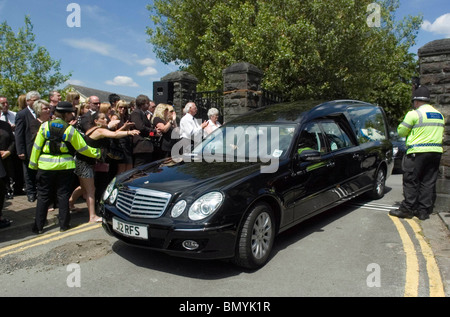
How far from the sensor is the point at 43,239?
4.99m

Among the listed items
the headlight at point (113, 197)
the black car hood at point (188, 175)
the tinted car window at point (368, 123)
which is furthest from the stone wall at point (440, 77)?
the headlight at point (113, 197)

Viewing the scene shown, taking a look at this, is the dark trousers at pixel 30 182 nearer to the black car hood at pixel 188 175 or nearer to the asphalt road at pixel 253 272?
the asphalt road at pixel 253 272

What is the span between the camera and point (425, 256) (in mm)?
4379

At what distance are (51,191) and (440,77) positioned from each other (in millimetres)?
6515

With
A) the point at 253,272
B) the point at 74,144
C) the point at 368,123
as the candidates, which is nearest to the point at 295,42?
the point at 368,123

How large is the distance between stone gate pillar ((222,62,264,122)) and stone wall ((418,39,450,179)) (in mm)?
4496

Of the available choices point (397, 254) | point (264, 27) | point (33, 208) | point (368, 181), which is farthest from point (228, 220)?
point (264, 27)

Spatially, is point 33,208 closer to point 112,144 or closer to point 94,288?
point 112,144

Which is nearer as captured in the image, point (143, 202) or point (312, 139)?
point (143, 202)

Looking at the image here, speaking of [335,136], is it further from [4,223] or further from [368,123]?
[4,223]

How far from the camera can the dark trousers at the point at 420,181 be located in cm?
583

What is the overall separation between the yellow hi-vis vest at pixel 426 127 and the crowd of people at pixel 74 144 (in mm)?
3905

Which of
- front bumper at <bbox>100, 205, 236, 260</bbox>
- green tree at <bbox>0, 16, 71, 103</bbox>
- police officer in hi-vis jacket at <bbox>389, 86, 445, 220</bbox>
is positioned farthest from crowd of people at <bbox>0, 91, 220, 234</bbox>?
green tree at <bbox>0, 16, 71, 103</bbox>
